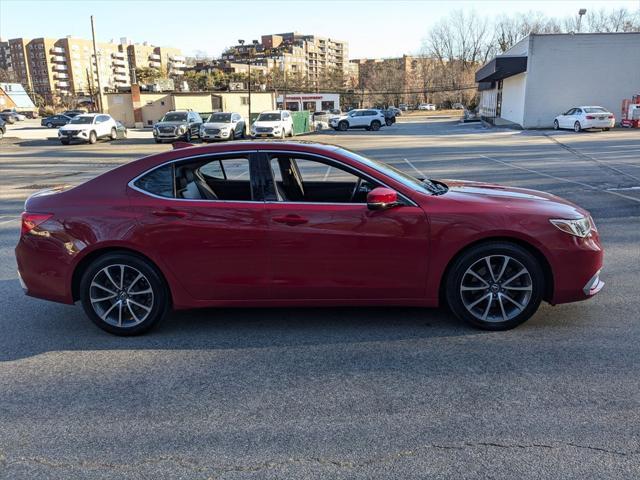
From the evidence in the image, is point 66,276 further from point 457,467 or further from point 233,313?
point 457,467

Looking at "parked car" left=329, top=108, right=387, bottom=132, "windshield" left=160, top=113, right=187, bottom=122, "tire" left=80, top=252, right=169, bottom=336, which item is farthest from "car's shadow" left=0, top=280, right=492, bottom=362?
"parked car" left=329, top=108, right=387, bottom=132

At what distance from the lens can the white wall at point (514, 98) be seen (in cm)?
3694

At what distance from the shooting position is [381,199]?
411 centimetres

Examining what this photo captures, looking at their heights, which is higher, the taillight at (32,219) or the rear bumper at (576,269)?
the taillight at (32,219)

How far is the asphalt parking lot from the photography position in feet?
9.02

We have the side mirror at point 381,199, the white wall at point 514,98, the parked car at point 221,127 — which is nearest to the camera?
the side mirror at point 381,199

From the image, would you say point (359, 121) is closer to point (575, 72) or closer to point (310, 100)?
point (575, 72)

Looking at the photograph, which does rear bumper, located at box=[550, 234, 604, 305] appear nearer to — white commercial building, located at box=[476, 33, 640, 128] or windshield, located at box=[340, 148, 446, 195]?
windshield, located at box=[340, 148, 446, 195]

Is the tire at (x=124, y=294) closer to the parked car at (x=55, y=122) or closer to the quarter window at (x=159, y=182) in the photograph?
the quarter window at (x=159, y=182)

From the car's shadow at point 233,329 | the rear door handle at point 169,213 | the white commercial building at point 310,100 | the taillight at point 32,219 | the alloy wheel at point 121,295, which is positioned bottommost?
the car's shadow at point 233,329

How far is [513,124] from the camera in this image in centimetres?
3953

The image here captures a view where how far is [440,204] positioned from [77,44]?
194446 mm

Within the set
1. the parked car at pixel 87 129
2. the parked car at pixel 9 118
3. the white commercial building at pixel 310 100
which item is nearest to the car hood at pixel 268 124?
the parked car at pixel 87 129

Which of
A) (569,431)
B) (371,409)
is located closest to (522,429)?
(569,431)
